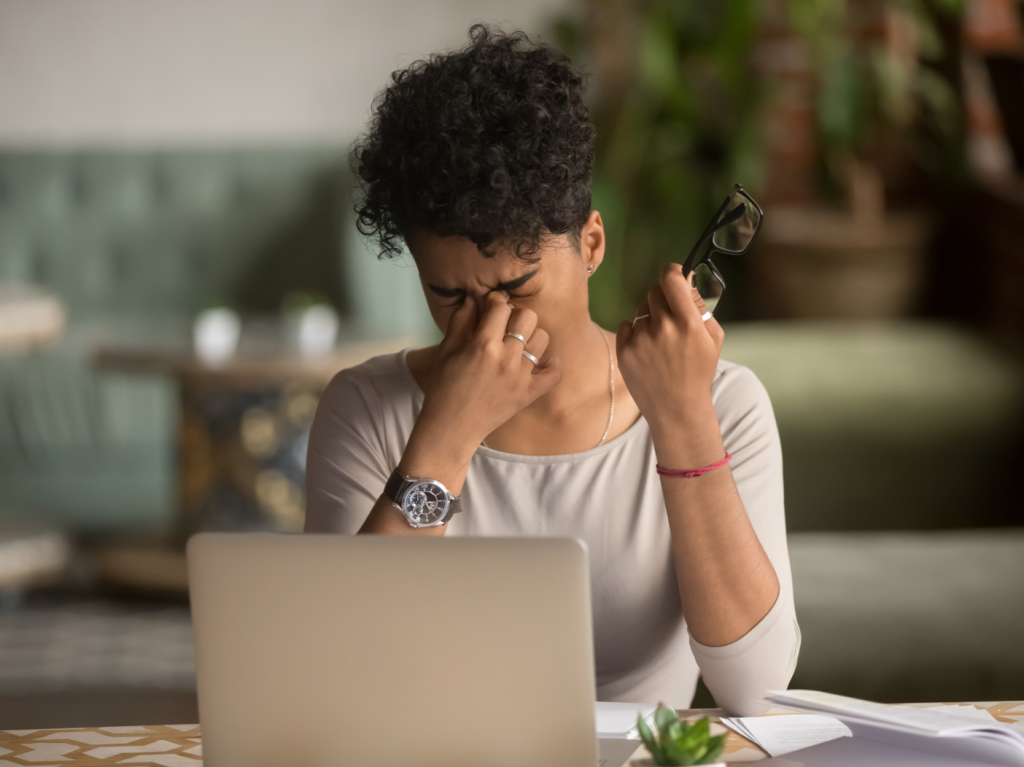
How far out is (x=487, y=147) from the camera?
1.07m

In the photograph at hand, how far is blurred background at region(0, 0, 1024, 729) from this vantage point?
2.47 m

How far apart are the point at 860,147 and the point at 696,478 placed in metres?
2.52

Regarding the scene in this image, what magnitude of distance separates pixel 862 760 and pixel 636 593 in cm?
38

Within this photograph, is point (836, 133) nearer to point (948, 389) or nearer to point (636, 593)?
point (948, 389)

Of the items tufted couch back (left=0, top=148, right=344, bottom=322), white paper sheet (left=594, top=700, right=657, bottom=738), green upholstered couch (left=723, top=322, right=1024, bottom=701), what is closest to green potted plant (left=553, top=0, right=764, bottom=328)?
green upholstered couch (left=723, top=322, right=1024, bottom=701)

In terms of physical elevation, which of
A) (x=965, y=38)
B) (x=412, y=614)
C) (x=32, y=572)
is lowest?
(x=32, y=572)

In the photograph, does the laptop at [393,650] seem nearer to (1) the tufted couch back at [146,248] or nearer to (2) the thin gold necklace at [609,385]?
(2) the thin gold necklace at [609,385]

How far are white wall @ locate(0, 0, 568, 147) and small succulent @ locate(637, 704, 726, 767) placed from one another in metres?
3.60

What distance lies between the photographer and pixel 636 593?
1.20 meters

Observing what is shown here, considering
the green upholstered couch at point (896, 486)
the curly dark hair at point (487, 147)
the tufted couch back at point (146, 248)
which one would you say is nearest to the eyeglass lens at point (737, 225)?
the curly dark hair at point (487, 147)

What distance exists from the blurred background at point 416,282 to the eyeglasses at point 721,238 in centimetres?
84

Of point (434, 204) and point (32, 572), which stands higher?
Answer: point (434, 204)

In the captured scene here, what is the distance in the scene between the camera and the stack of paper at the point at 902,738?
2.66 feet

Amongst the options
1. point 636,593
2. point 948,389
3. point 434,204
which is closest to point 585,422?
point 636,593
